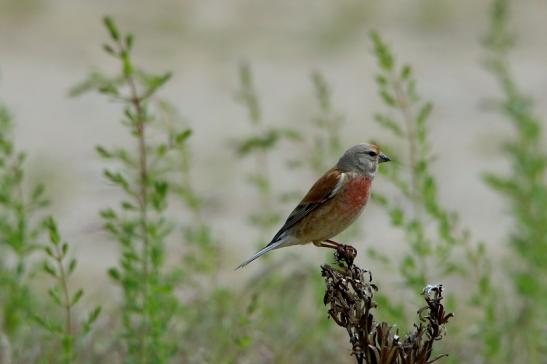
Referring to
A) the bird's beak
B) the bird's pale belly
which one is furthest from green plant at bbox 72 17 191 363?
the bird's beak

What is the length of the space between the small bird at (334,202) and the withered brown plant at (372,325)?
1544 mm

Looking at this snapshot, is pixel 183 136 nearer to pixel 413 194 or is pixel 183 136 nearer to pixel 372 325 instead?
pixel 372 325

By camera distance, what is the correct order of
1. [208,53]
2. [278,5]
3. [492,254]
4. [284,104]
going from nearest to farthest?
[492,254]
[284,104]
[208,53]
[278,5]

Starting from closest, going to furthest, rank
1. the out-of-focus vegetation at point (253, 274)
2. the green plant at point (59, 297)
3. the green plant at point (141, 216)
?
the green plant at point (59, 297), the green plant at point (141, 216), the out-of-focus vegetation at point (253, 274)

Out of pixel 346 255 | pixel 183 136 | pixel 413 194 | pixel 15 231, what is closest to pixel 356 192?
pixel 413 194

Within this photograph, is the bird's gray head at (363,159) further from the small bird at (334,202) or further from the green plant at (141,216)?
the green plant at (141,216)

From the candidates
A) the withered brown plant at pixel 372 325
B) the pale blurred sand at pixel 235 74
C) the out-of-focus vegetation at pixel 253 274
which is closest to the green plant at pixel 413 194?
the out-of-focus vegetation at pixel 253 274

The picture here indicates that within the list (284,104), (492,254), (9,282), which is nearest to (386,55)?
(9,282)

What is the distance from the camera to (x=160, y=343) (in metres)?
4.74

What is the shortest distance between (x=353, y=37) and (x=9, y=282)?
516 inches

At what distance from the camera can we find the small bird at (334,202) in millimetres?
5188

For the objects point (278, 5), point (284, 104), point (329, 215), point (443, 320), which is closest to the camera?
point (443, 320)

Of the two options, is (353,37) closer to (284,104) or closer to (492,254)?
(284,104)

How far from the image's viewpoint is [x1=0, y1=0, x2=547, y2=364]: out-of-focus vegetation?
15.4 ft
